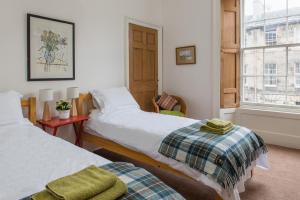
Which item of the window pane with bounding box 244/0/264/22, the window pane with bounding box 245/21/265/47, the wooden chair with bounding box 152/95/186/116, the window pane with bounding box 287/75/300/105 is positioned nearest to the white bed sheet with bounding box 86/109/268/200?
the wooden chair with bounding box 152/95/186/116

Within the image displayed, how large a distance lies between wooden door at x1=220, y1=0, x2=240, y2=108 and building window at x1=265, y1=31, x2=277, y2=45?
457 millimetres

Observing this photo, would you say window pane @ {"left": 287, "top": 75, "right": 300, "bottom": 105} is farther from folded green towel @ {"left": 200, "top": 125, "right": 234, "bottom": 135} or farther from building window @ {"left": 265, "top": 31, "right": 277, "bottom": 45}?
folded green towel @ {"left": 200, "top": 125, "right": 234, "bottom": 135}

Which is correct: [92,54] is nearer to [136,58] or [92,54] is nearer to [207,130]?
[136,58]

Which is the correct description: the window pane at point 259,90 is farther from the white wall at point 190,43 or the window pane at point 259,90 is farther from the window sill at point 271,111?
the white wall at point 190,43

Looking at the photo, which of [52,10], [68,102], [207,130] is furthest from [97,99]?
[207,130]

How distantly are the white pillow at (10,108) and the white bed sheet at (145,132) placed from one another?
0.89 meters

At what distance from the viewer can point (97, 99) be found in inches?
126

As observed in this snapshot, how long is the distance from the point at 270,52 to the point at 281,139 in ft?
4.68

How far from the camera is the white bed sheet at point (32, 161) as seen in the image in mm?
1178

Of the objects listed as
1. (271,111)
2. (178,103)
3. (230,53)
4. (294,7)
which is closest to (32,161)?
(178,103)

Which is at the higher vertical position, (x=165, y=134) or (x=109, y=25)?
(x=109, y=25)

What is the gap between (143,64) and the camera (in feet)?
13.5

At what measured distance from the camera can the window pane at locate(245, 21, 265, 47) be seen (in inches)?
156

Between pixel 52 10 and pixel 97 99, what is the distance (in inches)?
48.7
